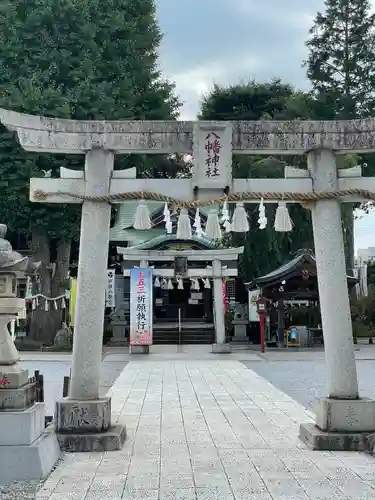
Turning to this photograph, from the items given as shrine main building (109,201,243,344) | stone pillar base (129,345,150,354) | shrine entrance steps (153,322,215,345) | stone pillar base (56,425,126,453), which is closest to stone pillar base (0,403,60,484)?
stone pillar base (56,425,126,453)

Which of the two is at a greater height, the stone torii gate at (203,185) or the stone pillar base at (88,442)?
the stone torii gate at (203,185)

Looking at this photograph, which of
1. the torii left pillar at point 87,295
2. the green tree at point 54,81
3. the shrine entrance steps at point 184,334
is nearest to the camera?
the torii left pillar at point 87,295

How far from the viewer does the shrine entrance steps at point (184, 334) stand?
25062 mm

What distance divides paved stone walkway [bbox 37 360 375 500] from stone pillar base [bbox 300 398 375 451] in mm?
230

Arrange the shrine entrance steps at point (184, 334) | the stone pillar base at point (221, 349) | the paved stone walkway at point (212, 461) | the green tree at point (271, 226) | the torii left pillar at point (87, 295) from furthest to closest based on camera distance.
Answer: the shrine entrance steps at point (184, 334), the green tree at point (271, 226), the stone pillar base at point (221, 349), the torii left pillar at point (87, 295), the paved stone walkway at point (212, 461)

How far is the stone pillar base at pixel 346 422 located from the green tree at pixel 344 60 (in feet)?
74.9

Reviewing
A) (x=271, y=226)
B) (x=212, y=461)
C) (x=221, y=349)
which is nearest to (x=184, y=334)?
(x=221, y=349)

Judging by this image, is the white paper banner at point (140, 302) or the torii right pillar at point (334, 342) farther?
the white paper banner at point (140, 302)

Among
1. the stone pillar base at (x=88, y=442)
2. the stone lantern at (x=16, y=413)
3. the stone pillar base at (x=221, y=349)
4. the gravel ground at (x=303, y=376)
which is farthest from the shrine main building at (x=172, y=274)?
the stone lantern at (x=16, y=413)

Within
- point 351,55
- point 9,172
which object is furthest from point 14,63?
point 351,55

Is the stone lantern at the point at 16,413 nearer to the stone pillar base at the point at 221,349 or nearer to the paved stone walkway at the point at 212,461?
the paved stone walkway at the point at 212,461

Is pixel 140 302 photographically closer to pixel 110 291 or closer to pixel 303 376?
pixel 110 291

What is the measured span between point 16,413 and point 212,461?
2.11 metres

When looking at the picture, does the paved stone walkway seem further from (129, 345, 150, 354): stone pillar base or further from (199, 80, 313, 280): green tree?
(199, 80, 313, 280): green tree
